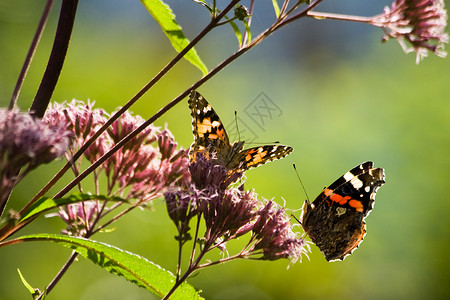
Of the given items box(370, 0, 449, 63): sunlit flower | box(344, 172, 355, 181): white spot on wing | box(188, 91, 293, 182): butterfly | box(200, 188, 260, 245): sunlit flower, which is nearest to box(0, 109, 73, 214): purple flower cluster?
box(200, 188, 260, 245): sunlit flower

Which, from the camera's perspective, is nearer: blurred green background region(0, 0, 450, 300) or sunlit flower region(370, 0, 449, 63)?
sunlit flower region(370, 0, 449, 63)

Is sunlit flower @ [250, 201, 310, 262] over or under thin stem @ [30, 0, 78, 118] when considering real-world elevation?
under

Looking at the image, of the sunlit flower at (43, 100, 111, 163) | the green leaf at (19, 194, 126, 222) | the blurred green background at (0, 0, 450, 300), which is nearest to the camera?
the green leaf at (19, 194, 126, 222)

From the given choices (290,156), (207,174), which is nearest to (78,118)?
(207,174)

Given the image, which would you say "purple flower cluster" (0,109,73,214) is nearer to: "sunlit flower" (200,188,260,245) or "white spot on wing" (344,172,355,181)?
"sunlit flower" (200,188,260,245)

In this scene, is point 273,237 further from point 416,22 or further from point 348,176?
point 416,22

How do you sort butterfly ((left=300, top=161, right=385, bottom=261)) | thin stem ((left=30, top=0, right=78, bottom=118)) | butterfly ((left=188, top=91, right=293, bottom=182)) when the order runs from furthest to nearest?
butterfly ((left=300, top=161, right=385, bottom=261)), butterfly ((left=188, top=91, right=293, bottom=182)), thin stem ((left=30, top=0, right=78, bottom=118))

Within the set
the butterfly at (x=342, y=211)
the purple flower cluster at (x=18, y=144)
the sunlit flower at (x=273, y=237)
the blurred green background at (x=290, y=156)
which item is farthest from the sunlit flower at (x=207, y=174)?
the blurred green background at (x=290, y=156)
